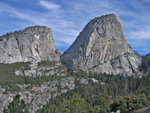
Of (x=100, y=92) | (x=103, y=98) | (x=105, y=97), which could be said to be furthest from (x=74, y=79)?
(x=103, y=98)

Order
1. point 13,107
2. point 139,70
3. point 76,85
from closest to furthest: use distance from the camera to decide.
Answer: point 13,107 → point 76,85 → point 139,70

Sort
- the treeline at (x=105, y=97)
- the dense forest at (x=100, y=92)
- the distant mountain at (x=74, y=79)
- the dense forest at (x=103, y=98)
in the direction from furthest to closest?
the distant mountain at (x=74, y=79)
the dense forest at (x=100, y=92)
the dense forest at (x=103, y=98)
the treeline at (x=105, y=97)

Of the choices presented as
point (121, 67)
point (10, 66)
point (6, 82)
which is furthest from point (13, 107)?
point (121, 67)

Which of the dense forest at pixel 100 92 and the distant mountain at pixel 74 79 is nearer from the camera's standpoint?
the dense forest at pixel 100 92

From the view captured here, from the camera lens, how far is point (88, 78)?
170750 mm

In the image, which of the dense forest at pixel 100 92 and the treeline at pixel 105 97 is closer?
the treeline at pixel 105 97

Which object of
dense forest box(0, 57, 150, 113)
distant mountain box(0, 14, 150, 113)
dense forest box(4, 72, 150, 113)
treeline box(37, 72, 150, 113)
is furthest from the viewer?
distant mountain box(0, 14, 150, 113)

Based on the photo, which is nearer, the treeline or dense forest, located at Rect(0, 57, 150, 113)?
the treeline

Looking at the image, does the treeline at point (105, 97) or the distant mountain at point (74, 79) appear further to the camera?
the distant mountain at point (74, 79)

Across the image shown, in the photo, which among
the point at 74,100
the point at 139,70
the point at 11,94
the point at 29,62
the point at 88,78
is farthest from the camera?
the point at 29,62

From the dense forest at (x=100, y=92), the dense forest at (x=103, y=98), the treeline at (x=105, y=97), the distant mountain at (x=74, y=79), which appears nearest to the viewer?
the treeline at (x=105, y=97)

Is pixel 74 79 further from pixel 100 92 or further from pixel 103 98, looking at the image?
pixel 103 98

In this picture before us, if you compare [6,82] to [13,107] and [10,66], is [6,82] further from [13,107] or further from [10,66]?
[13,107]

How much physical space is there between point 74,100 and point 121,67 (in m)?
141
